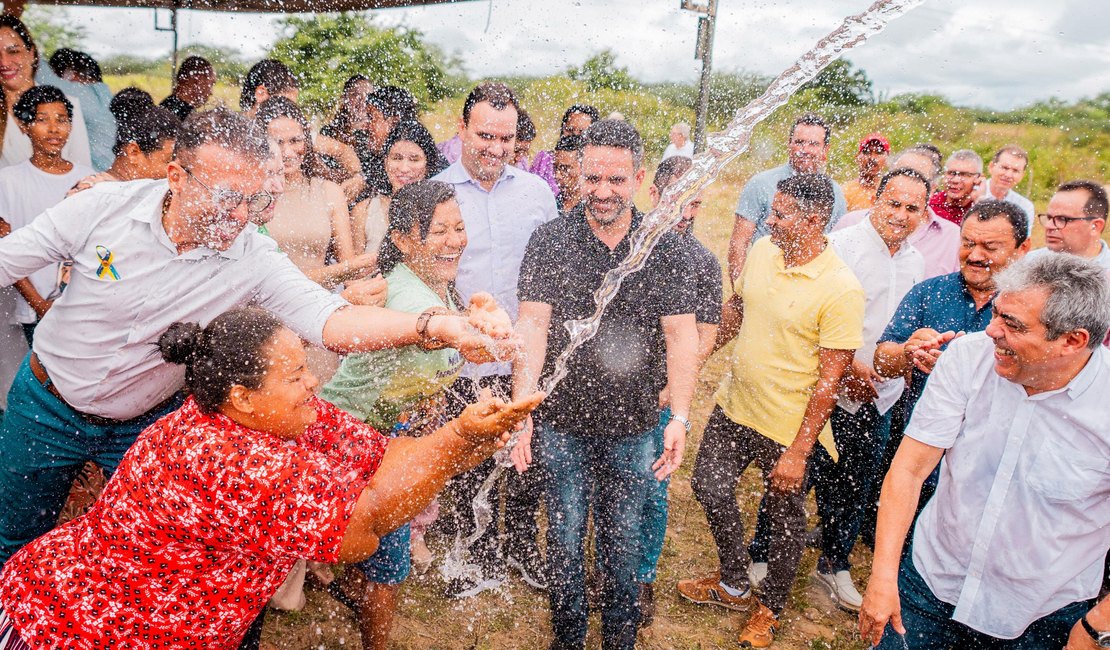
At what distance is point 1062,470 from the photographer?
85.2 inches

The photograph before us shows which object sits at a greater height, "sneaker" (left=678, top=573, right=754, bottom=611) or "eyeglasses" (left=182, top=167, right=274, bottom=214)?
"eyeglasses" (left=182, top=167, right=274, bottom=214)

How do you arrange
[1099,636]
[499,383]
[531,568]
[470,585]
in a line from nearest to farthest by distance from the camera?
[1099,636], [499,383], [470,585], [531,568]

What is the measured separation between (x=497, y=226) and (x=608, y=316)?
121cm

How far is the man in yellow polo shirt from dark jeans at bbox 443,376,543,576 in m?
0.89

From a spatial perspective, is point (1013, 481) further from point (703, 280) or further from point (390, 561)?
point (390, 561)

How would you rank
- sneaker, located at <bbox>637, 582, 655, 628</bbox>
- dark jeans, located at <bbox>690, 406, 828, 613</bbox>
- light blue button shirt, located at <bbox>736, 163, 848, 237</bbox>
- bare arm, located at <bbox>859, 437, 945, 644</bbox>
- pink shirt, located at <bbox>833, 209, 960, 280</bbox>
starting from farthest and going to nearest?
light blue button shirt, located at <bbox>736, 163, 848, 237</bbox>
pink shirt, located at <bbox>833, 209, 960, 280</bbox>
dark jeans, located at <bbox>690, 406, 828, 613</bbox>
sneaker, located at <bbox>637, 582, 655, 628</bbox>
bare arm, located at <bbox>859, 437, 945, 644</bbox>

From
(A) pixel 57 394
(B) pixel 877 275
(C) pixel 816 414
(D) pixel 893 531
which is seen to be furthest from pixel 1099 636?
(A) pixel 57 394

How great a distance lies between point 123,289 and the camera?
2.54 meters

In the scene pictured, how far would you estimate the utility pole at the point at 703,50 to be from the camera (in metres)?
5.47

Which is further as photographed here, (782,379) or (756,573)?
(756,573)

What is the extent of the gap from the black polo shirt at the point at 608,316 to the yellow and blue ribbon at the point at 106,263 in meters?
1.51

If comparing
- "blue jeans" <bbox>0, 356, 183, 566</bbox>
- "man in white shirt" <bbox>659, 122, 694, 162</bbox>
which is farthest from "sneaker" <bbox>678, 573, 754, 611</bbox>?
"man in white shirt" <bbox>659, 122, 694, 162</bbox>

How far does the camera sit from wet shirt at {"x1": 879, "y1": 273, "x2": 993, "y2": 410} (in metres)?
3.10

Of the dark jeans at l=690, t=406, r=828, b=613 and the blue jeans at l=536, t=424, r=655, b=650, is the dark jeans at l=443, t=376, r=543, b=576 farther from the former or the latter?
the dark jeans at l=690, t=406, r=828, b=613
